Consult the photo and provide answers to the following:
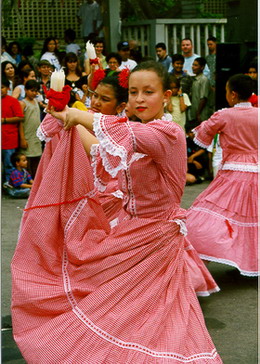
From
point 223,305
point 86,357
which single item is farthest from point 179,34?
point 86,357

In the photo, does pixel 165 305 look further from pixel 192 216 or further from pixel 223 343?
pixel 192 216

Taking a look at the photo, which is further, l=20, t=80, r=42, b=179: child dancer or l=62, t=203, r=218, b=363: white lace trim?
l=20, t=80, r=42, b=179: child dancer

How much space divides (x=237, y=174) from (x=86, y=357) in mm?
2838

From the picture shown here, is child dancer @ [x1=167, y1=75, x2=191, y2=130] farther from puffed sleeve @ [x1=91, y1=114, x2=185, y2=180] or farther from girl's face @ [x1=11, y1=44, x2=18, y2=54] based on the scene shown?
puffed sleeve @ [x1=91, y1=114, x2=185, y2=180]

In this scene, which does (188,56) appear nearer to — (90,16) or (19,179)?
(90,16)

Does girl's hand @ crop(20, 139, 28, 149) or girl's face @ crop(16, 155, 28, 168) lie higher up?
girl's hand @ crop(20, 139, 28, 149)

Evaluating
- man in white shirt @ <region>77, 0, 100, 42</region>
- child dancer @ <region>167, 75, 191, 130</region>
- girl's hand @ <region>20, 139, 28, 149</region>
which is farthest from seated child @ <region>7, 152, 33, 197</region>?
man in white shirt @ <region>77, 0, 100, 42</region>

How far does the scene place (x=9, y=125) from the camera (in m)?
9.28

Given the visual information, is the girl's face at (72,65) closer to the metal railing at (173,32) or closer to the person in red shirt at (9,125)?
the person in red shirt at (9,125)

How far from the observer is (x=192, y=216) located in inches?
225

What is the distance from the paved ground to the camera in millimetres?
4250

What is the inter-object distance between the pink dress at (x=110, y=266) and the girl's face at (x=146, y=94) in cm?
21

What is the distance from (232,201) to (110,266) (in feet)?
7.95

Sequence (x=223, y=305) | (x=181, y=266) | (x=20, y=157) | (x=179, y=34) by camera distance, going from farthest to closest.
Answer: (x=179, y=34) < (x=20, y=157) < (x=223, y=305) < (x=181, y=266)
